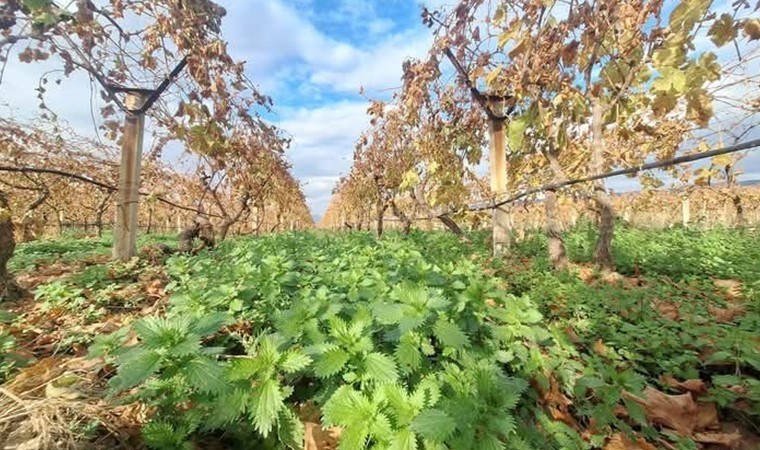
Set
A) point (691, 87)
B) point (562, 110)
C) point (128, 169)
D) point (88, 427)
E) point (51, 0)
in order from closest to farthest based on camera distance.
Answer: point (88, 427) < point (691, 87) < point (51, 0) < point (562, 110) < point (128, 169)

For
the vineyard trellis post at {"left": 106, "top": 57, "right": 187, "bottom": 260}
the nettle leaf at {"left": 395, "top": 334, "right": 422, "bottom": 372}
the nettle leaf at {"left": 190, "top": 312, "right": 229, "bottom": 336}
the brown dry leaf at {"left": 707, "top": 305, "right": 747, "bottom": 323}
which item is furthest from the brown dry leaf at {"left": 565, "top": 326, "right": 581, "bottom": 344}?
the vineyard trellis post at {"left": 106, "top": 57, "right": 187, "bottom": 260}

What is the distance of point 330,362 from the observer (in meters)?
1.25

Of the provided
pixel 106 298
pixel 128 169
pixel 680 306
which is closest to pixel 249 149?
pixel 128 169

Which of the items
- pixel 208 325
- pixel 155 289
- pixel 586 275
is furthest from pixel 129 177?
pixel 586 275

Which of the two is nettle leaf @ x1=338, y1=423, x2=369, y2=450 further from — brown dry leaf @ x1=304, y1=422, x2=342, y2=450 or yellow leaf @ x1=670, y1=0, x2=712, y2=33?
yellow leaf @ x1=670, y1=0, x2=712, y2=33

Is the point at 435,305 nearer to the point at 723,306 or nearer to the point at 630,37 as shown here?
the point at 723,306

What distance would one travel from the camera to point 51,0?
6.91 feet

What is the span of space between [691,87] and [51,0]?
313 centimetres

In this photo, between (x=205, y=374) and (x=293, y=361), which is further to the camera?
(x=293, y=361)

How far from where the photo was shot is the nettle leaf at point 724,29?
54.8 inches

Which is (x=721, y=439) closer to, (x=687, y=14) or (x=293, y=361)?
(x=687, y=14)

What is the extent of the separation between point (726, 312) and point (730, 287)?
1113 millimetres

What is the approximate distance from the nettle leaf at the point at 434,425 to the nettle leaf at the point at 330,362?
31 cm

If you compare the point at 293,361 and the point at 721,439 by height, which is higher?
the point at 293,361
